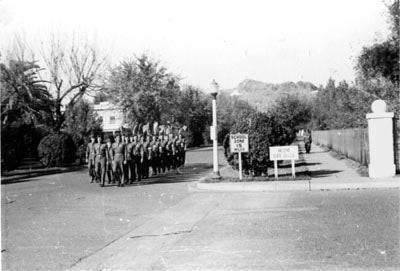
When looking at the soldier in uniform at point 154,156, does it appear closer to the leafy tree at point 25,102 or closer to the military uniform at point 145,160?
the military uniform at point 145,160

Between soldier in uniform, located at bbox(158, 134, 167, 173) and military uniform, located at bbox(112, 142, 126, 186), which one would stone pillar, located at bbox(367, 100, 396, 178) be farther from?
soldier in uniform, located at bbox(158, 134, 167, 173)

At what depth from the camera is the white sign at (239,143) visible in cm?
1541

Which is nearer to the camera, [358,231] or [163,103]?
[358,231]

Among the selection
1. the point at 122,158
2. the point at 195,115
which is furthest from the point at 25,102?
the point at 195,115

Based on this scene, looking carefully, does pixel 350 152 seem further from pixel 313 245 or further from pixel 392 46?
pixel 313 245

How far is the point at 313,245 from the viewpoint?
6992mm

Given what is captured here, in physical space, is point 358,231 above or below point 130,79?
below

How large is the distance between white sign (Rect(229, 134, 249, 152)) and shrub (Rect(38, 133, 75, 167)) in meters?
14.9

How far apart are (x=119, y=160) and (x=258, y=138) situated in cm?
447

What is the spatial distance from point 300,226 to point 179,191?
21.3ft

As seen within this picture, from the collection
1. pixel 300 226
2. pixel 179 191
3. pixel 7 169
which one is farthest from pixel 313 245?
pixel 7 169

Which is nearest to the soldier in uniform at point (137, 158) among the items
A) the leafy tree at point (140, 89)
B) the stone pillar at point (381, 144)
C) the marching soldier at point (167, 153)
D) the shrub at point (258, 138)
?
the marching soldier at point (167, 153)

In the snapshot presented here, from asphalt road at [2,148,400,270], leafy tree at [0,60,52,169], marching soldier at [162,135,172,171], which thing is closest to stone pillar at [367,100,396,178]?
asphalt road at [2,148,400,270]

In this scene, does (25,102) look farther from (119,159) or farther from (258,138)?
(258,138)
